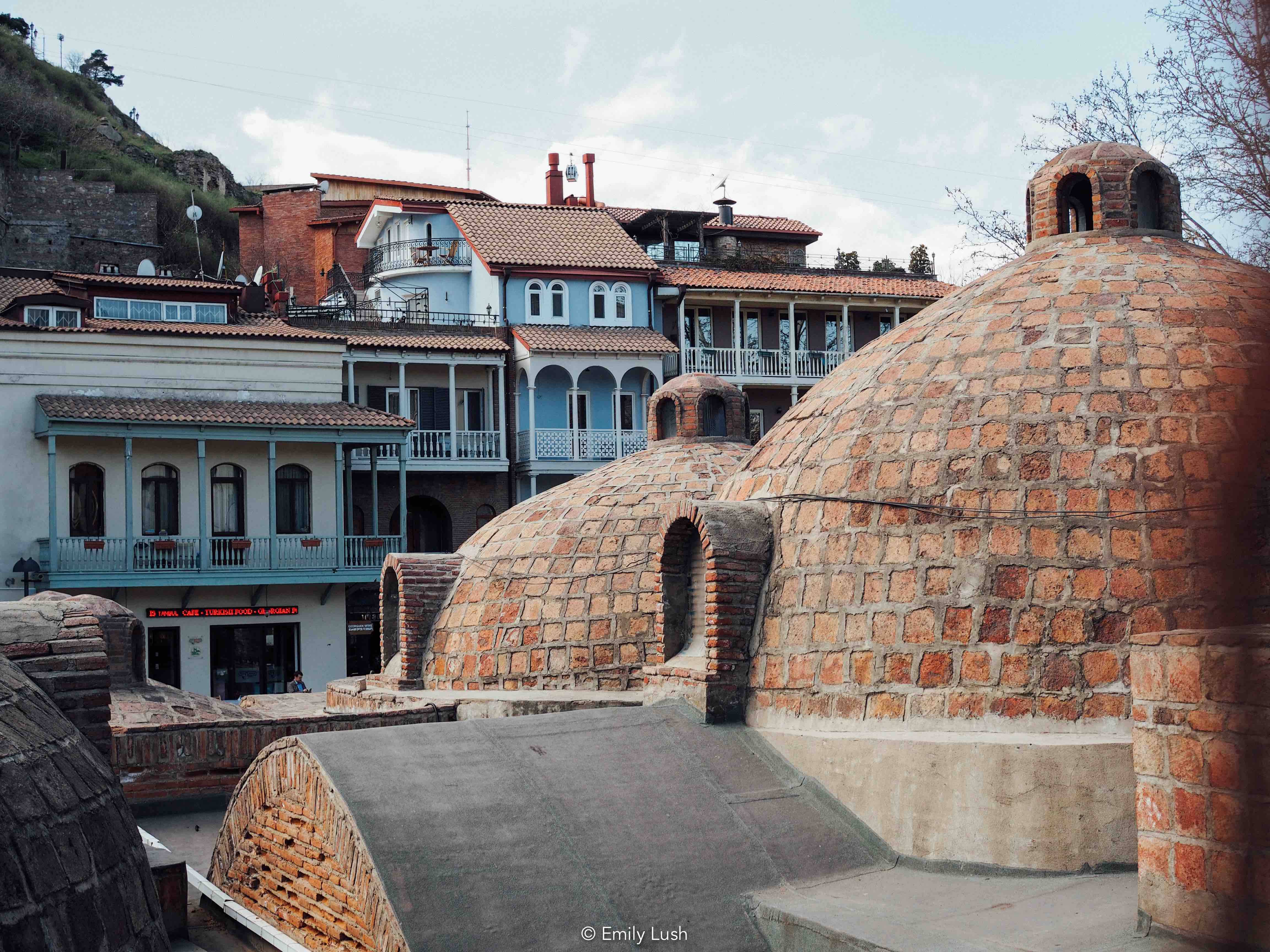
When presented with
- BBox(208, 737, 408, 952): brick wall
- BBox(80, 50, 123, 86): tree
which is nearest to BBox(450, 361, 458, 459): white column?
BBox(208, 737, 408, 952): brick wall

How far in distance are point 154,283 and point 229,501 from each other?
8.42m

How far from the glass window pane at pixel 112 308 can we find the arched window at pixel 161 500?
6675 mm

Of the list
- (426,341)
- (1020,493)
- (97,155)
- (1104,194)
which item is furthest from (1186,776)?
(97,155)

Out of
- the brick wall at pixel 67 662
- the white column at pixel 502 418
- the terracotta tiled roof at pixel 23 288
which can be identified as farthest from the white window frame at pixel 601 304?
the brick wall at pixel 67 662

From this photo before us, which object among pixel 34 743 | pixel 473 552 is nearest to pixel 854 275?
pixel 473 552

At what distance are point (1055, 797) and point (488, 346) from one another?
29.5 metres

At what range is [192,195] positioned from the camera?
200ft

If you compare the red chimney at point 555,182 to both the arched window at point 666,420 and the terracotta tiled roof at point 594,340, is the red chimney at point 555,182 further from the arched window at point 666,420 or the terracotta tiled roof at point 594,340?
the arched window at point 666,420

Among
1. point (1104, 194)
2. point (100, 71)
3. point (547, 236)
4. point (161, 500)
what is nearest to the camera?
point (1104, 194)

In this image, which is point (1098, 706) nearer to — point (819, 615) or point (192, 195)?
point (819, 615)

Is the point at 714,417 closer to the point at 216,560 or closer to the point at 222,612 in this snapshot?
the point at 216,560

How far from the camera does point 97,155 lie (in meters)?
63.9

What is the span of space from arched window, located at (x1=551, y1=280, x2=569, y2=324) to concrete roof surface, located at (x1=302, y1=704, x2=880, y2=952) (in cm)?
2816

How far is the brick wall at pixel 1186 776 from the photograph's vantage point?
746cm
